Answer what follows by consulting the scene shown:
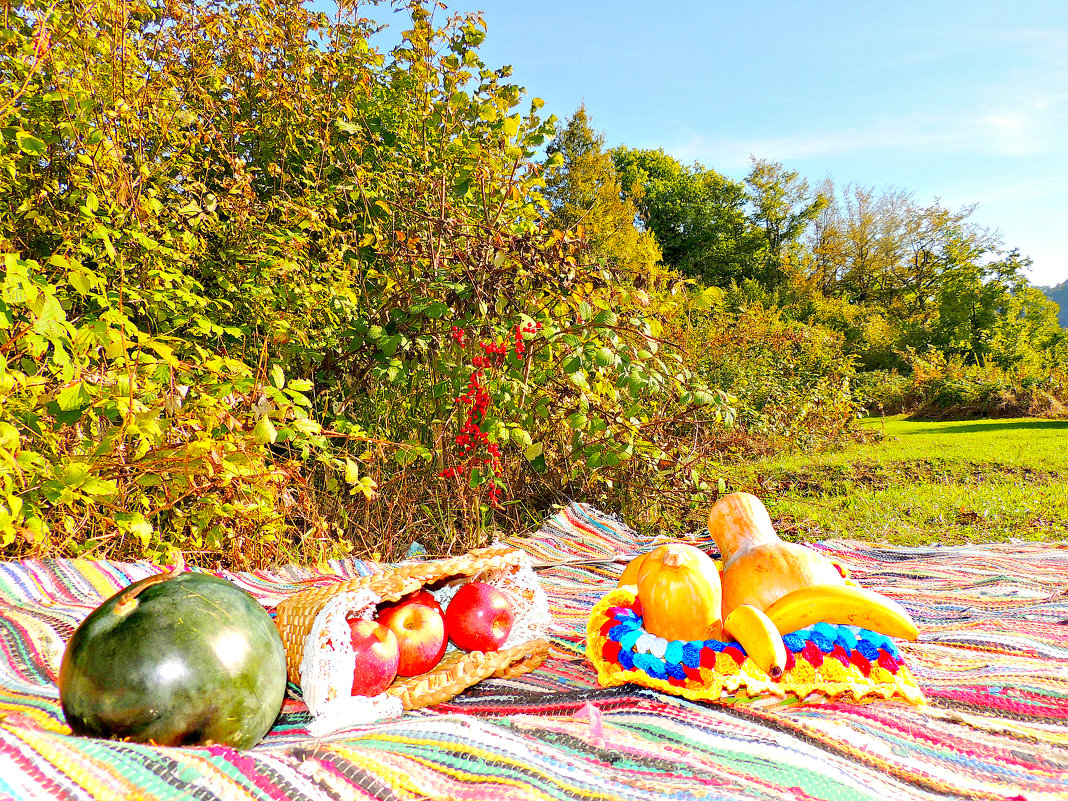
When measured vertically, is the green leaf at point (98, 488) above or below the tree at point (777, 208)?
below

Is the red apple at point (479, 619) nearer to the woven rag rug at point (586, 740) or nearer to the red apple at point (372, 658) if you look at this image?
the woven rag rug at point (586, 740)

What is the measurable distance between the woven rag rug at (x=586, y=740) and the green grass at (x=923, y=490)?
6.94ft

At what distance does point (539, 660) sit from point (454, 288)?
1803mm

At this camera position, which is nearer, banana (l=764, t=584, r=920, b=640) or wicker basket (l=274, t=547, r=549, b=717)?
Result: wicker basket (l=274, t=547, r=549, b=717)

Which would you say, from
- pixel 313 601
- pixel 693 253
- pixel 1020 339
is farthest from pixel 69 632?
pixel 693 253

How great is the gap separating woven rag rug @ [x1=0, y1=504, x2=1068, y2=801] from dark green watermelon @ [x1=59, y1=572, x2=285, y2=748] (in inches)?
3.5

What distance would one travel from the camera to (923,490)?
16.6 feet

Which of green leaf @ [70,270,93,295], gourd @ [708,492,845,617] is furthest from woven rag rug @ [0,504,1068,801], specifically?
green leaf @ [70,270,93,295]

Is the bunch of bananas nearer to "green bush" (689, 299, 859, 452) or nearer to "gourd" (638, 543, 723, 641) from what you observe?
"gourd" (638, 543, 723, 641)

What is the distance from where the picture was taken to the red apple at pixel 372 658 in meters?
1.27

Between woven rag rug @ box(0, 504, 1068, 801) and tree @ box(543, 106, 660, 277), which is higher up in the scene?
tree @ box(543, 106, 660, 277)

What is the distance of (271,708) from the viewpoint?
1.10 meters

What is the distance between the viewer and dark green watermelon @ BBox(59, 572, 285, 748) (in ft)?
3.10

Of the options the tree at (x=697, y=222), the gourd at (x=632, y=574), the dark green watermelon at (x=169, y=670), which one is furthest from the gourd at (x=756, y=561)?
the tree at (x=697, y=222)
